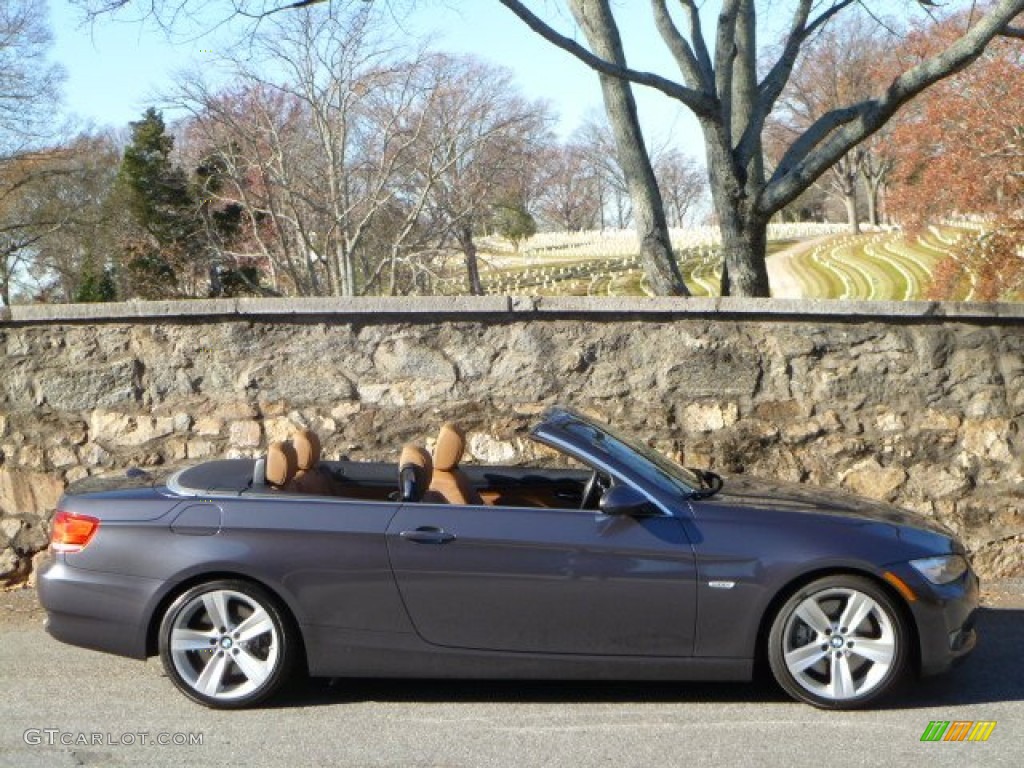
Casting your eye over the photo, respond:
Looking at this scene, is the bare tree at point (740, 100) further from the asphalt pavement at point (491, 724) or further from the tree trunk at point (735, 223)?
the asphalt pavement at point (491, 724)

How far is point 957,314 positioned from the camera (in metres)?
8.14

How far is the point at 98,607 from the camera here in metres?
5.53

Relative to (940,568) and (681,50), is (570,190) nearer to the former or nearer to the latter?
(681,50)

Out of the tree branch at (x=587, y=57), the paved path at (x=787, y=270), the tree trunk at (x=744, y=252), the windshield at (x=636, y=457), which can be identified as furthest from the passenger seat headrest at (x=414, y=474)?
the paved path at (x=787, y=270)

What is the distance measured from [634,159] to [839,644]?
5756 millimetres

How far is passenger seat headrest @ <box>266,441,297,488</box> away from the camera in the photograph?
228 inches

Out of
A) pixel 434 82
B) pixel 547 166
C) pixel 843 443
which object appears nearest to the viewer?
pixel 843 443

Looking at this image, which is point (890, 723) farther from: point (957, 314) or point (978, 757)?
point (957, 314)

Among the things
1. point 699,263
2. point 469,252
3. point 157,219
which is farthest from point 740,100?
point 699,263

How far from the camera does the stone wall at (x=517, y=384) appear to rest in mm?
8094

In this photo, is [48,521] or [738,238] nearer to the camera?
[48,521]

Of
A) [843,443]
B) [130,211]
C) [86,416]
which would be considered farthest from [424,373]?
[130,211]

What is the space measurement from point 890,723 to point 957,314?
3.65 metres

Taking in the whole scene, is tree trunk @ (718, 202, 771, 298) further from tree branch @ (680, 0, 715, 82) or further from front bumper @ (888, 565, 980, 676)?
front bumper @ (888, 565, 980, 676)
